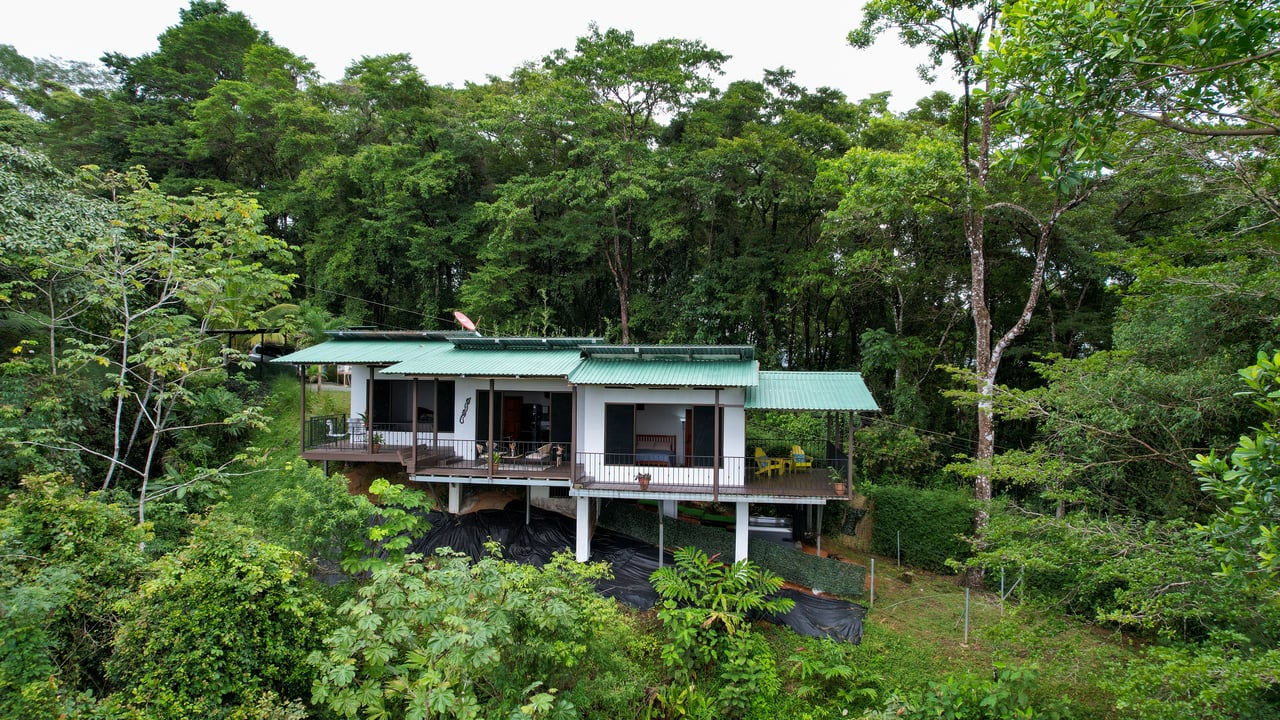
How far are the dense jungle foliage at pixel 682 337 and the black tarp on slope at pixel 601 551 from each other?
566 mm

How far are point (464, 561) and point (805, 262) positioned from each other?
41.9ft

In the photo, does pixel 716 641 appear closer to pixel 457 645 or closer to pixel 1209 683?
pixel 457 645

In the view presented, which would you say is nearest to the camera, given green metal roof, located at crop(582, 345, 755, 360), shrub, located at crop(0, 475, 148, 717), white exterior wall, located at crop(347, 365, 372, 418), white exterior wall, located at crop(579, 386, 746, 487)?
shrub, located at crop(0, 475, 148, 717)

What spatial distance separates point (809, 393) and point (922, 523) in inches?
166

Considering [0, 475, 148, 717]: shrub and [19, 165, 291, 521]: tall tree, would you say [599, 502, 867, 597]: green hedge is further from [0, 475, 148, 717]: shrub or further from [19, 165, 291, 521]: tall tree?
[0, 475, 148, 717]: shrub

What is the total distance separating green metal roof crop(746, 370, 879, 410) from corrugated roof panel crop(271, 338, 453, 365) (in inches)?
278

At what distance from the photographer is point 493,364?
36.6 ft

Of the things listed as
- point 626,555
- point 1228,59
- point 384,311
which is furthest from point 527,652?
point 384,311

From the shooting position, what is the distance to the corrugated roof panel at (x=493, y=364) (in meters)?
10.6

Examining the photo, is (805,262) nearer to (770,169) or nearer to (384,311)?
(770,169)

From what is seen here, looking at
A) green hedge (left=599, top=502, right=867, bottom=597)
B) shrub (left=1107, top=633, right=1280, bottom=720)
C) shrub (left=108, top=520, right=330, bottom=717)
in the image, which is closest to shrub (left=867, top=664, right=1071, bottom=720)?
shrub (left=1107, top=633, right=1280, bottom=720)

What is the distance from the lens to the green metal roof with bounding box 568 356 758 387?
33.0 ft

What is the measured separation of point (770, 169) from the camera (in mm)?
15109

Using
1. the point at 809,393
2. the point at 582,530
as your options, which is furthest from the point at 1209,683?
the point at 582,530
